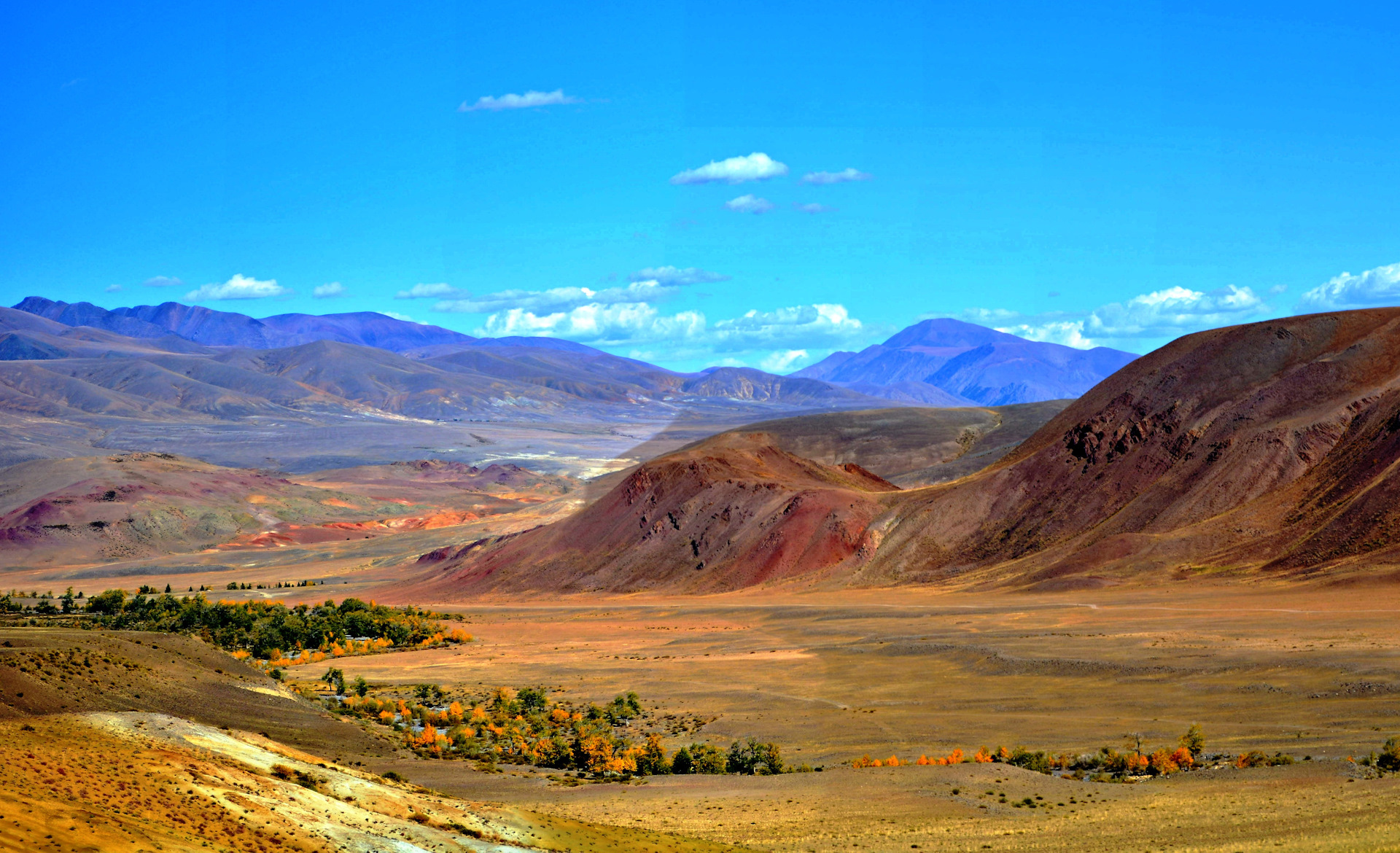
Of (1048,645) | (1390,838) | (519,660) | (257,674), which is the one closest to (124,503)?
(519,660)

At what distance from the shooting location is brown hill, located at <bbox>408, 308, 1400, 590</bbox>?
2245 inches

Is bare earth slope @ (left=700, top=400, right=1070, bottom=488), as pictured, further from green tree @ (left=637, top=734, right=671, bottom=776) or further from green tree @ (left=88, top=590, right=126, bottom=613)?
green tree @ (left=637, top=734, right=671, bottom=776)

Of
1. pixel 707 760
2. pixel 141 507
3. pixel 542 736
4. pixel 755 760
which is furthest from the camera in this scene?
pixel 141 507

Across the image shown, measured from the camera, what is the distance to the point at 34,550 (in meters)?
116

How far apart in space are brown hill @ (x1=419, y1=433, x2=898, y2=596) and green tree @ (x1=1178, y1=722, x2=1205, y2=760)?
4679cm

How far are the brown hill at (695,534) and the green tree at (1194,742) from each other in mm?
46787

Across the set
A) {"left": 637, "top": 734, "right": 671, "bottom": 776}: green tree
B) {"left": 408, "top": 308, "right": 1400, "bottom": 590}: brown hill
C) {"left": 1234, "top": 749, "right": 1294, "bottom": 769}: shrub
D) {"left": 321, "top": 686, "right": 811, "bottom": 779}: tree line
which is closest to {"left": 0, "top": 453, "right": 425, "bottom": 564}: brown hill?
{"left": 408, "top": 308, "right": 1400, "bottom": 590}: brown hill

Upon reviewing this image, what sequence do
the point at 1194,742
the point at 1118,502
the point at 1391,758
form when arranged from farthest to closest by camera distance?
the point at 1118,502 < the point at 1194,742 < the point at 1391,758

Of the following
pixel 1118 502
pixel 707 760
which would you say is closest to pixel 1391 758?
pixel 707 760

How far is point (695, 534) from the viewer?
82.1 m

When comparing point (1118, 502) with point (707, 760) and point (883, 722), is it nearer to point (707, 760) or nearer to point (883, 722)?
point (883, 722)

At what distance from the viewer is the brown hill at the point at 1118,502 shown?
57.0m

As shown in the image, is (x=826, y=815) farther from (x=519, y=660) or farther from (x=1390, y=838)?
(x=519, y=660)

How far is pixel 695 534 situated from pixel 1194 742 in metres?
56.9
